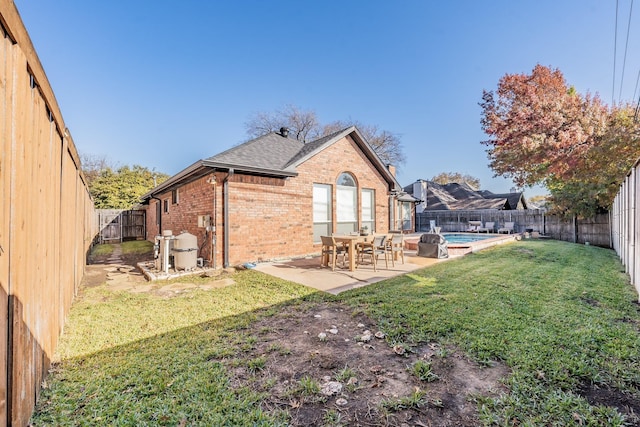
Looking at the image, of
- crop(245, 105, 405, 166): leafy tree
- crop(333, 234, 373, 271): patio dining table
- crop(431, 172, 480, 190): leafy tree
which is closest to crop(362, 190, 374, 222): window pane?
crop(333, 234, 373, 271): patio dining table

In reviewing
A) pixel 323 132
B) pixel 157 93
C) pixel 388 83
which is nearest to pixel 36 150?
pixel 157 93

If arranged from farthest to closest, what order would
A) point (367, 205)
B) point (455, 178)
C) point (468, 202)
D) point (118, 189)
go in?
point (455, 178) → point (468, 202) → point (118, 189) → point (367, 205)

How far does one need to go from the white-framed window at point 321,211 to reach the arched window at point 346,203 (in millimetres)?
481

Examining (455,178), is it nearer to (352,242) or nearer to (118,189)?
(118,189)

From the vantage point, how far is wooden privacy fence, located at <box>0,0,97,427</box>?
1674mm

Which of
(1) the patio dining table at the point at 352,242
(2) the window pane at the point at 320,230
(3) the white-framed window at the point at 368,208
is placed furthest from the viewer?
(3) the white-framed window at the point at 368,208

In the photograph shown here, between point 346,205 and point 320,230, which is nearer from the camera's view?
point 320,230

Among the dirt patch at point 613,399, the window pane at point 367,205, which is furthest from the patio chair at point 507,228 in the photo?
the dirt patch at point 613,399

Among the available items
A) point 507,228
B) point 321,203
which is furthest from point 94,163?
point 507,228

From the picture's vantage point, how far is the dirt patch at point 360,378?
2244 millimetres

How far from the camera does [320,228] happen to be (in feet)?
35.8

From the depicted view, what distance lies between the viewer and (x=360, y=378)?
108 inches

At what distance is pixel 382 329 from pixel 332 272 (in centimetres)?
373

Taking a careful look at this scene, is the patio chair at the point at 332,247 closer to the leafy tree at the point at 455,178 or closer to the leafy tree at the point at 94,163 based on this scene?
the leafy tree at the point at 94,163
